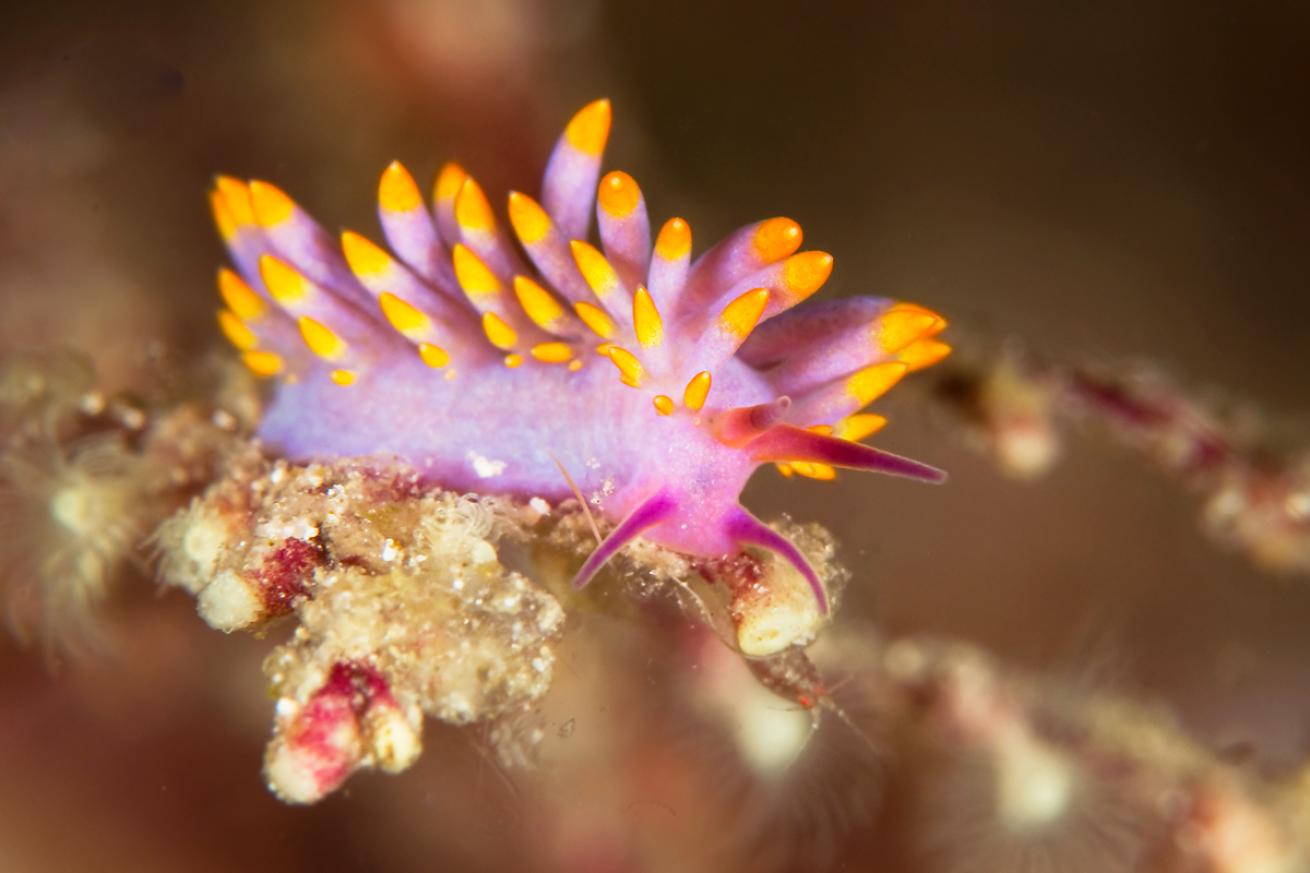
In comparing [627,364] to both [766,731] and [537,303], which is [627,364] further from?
[766,731]

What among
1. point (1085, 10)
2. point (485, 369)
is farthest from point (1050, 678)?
point (1085, 10)

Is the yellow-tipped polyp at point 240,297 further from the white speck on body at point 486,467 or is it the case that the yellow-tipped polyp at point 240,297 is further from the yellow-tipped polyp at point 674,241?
the yellow-tipped polyp at point 674,241

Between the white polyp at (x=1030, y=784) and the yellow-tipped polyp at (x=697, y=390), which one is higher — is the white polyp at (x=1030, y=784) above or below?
above

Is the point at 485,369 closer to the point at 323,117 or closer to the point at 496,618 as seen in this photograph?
the point at 496,618

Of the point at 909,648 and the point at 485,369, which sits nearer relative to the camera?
the point at 485,369

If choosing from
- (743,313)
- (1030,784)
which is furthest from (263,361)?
(1030,784)

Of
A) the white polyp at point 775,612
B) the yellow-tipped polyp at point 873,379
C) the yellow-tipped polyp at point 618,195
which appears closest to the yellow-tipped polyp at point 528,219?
the yellow-tipped polyp at point 618,195

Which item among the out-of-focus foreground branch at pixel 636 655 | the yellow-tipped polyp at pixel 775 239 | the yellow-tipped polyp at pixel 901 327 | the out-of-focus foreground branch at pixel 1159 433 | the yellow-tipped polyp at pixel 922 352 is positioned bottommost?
the out-of-focus foreground branch at pixel 636 655

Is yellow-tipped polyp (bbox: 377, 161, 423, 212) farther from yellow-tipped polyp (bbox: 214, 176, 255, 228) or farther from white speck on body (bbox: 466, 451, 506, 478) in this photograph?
white speck on body (bbox: 466, 451, 506, 478)
